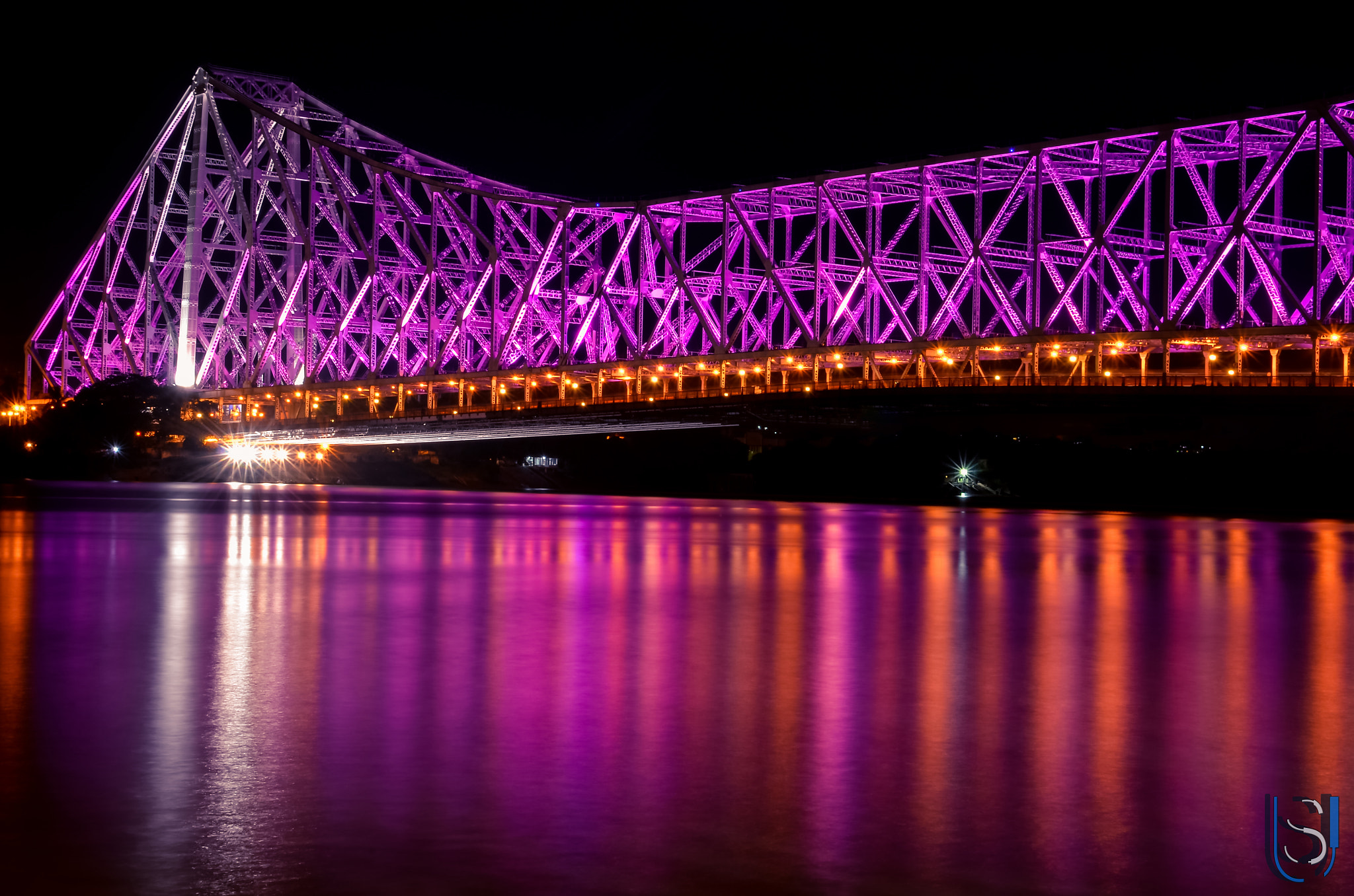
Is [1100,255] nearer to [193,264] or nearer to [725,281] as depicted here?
[725,281]

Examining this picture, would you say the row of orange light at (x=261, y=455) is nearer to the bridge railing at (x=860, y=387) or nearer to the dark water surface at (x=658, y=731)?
the bridge railing at (x=860, y=387)

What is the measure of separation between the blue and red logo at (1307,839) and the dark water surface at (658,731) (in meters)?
0.05

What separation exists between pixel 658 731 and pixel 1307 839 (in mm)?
3039

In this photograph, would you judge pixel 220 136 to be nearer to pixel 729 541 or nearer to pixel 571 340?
pixel 571 340

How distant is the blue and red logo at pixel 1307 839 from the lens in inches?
195

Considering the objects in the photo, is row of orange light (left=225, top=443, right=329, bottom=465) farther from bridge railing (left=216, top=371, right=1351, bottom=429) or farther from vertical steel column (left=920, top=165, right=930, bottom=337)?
vertical steel column (left=920, top=165, right=930, bottom=337)

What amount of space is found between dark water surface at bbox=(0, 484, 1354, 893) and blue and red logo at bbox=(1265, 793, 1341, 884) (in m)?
0.05

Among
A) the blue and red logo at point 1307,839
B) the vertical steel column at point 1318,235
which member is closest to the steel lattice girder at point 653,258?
the vertical steel column at point 1318,235

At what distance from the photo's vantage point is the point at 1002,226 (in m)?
62.4

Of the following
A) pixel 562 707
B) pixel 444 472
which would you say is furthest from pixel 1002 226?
pixel 562 707

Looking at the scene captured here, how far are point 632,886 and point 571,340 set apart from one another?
108 m

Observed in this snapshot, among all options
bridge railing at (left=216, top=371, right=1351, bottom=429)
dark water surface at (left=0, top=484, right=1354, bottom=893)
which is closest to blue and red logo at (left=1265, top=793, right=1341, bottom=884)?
dark water surface at (left=0, top=484, right=1354, bottom=893)

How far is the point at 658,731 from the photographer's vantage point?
7137 millimetres

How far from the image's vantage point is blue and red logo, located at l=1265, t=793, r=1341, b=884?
4957 millimetres
